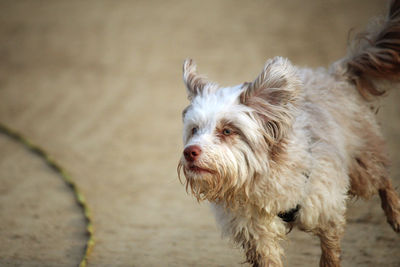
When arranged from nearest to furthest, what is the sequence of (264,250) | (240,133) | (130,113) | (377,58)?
(240,133) → (264,250) → (377,58) → (130,113)

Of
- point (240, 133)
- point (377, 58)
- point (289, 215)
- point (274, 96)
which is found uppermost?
point (377, 58)

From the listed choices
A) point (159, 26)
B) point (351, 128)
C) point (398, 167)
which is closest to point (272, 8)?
point (159, 26)

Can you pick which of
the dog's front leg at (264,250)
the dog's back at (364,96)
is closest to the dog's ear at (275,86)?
the dog's back at (364,96)

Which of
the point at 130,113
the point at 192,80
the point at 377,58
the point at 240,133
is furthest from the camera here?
the point at 130,113

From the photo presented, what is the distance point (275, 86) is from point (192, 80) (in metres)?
0.72

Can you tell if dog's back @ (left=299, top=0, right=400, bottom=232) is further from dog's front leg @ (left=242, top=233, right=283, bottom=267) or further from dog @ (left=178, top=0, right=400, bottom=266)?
dog's front leg @ (left=242, top=233, right=283, bottom=267)

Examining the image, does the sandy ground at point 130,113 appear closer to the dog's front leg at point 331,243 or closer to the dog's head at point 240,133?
the dog's front leg at point 331,243

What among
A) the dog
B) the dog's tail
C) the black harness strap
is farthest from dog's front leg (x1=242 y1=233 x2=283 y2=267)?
the dog's tail

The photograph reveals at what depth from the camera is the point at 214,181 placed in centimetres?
335

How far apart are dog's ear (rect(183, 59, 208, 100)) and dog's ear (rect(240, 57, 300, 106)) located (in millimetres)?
416

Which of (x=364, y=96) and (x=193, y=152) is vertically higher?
(x=364, y=96)

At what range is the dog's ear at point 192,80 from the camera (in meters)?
3.77

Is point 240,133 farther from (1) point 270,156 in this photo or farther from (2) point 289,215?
(2) point 289,215

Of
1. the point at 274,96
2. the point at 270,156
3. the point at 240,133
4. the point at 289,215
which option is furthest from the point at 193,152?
the point at 289,215
